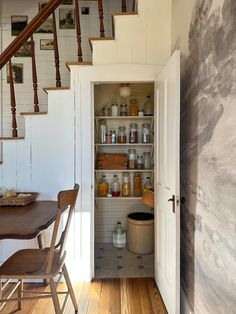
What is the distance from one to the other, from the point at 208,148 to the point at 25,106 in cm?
265

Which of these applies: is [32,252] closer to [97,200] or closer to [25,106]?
[97,200]

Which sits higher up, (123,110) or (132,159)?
(123,110)

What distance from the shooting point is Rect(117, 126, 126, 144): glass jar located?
351 centimetres

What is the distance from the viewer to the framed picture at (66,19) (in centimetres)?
348

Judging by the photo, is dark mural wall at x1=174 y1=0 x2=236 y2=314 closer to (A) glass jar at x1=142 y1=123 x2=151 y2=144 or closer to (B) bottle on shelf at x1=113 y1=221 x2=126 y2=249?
(A) glass jar at x1=142 y1=123 x2=151 y2=144

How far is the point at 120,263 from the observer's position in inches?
121

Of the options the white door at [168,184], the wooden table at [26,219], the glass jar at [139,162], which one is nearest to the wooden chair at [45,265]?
the wooden table at [26,219]

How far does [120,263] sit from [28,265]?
140 cm

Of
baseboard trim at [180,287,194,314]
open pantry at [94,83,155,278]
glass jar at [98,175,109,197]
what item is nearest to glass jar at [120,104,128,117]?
open pantry at [94,83,155,278]

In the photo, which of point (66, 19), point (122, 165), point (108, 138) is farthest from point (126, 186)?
point (66, 19)

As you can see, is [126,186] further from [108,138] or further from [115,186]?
[108,138]

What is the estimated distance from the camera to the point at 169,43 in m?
2.60

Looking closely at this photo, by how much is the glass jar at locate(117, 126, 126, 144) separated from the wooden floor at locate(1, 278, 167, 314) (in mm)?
1605

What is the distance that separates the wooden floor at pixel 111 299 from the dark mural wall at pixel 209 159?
0.44 metres
